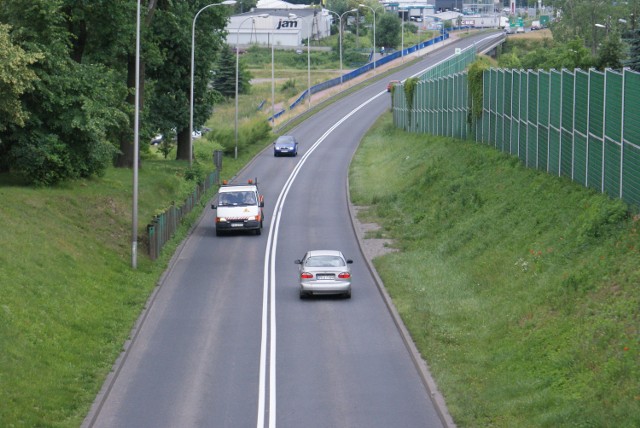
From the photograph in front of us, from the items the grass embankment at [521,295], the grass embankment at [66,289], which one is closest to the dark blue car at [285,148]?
the grass embankment at [66,289]

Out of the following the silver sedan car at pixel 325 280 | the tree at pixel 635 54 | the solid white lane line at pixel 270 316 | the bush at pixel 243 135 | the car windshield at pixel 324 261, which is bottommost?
the solid white lane line at pixel 270 316

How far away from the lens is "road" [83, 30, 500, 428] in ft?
Result: 64.1

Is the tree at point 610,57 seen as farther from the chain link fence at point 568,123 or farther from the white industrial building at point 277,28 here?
the white industrial building at point 277,28

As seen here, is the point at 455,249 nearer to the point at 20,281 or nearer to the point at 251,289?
the point at 251,289

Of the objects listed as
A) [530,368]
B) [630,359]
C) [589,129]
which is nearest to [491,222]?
[589,129]

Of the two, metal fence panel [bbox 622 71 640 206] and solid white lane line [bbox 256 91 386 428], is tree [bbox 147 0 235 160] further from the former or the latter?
metal fence panel [bbox 622 71 640 206]

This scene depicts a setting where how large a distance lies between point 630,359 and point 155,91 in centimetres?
4355

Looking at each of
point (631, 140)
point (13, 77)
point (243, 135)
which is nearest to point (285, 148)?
point (243, 135)

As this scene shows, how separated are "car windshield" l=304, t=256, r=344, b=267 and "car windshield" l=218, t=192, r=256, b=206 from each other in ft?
42.5

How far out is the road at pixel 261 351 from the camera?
19531 mm

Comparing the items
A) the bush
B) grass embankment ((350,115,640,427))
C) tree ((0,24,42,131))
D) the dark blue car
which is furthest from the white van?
the dark blue car

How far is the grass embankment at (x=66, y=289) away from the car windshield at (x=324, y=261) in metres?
5.20

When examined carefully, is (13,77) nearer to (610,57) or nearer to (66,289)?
(66,289)

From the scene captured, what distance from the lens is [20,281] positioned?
2631 cm
